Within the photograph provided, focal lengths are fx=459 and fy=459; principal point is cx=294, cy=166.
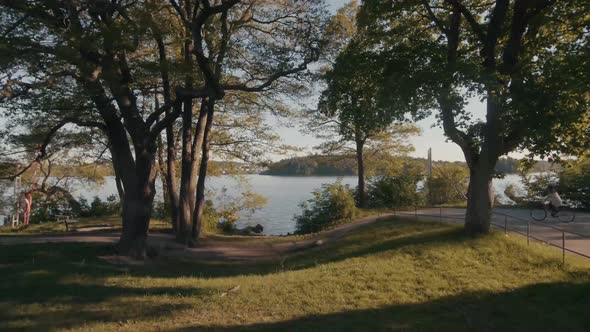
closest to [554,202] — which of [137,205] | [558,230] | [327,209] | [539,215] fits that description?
[539,215]

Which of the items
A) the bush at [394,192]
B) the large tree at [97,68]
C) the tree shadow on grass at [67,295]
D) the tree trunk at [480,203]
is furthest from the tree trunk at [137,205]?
the bush at [394,192]

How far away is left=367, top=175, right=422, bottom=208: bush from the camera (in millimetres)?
26797

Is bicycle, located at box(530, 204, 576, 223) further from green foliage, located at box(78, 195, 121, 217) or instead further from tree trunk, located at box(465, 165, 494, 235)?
green foliage, located at box(78, 195, 121, 217)

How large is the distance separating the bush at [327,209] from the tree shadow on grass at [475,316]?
567 inches

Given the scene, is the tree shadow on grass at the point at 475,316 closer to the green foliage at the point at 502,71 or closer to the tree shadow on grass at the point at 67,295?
the tree shadow on grass at the point at 67,295

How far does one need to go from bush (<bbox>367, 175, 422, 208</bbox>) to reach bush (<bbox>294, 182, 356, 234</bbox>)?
3737 millimetres

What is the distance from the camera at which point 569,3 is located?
10.7m

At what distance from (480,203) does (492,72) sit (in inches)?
142

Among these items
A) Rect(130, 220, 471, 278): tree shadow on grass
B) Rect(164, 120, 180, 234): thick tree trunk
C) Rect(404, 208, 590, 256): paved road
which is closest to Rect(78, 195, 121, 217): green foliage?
Rect(164, 120, 180, 234): thick tree trunk

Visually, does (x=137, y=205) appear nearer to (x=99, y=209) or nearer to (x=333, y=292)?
(x=333, y=292)

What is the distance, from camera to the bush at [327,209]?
2319cm

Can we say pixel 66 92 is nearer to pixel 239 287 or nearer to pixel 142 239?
pixel 142 239

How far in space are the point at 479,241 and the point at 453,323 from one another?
5.26m

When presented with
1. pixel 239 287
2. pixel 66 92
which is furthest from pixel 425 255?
pixel 66 92
